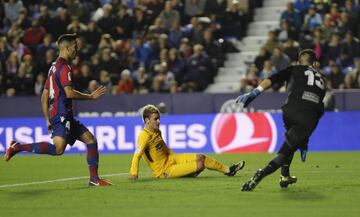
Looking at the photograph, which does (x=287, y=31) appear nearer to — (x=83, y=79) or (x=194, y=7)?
(x=194, y=7)

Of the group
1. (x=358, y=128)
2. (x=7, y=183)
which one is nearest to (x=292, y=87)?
(x=7, y=183)

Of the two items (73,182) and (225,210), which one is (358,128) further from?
(225,210)

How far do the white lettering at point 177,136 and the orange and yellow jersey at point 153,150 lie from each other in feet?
28.6

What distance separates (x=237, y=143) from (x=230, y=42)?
16.5ft

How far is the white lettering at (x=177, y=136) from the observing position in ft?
75.0

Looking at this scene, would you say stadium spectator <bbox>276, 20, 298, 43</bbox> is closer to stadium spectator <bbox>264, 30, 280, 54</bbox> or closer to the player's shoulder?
stadium spectator <bbox>264, 30, 280, 54</bbox>

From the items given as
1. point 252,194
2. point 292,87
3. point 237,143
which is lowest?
point 237,143

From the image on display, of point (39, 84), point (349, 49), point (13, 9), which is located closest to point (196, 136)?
point (349, 49)

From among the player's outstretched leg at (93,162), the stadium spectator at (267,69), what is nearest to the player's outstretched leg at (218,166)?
the player's outstretched leg at (93,162)

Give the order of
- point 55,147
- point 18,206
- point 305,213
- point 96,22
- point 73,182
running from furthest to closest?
point 96,22 → point 73,182 → point 55,147 → point 18,206 → point 305,213

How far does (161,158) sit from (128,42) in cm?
1317

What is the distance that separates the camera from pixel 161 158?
46.0 ft

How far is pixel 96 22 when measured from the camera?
2784 centimetres

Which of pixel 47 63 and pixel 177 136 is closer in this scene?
pixel 177 136
